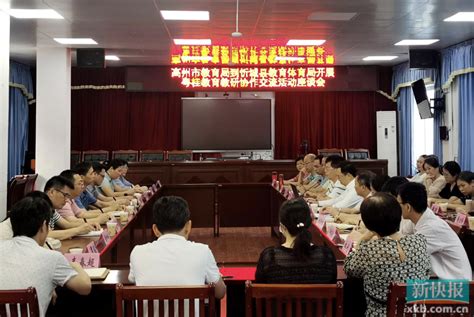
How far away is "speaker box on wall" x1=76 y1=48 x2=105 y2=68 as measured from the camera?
25.0 ft

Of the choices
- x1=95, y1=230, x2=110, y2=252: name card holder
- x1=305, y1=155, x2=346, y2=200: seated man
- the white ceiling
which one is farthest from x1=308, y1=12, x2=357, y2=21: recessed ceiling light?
x1=95, y1=230, x2=110, y2=252: name card holder

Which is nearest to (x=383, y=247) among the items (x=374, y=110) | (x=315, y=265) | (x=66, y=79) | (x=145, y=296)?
(x=315, y=265)

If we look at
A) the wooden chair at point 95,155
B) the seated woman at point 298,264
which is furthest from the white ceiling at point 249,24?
the seated woman at point 298,264

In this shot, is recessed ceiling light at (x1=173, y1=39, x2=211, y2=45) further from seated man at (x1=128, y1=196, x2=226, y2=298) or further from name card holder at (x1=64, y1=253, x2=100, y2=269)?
seated man at (x1=128, y1=196, x2=226, y2=298)

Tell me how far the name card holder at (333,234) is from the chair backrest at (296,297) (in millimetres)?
1323

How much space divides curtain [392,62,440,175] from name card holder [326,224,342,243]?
6781 millimetres

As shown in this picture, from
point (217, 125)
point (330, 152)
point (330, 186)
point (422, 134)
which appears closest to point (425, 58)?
point (422, 134)

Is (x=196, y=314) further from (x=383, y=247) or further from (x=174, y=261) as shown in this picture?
(x=383, y=247)

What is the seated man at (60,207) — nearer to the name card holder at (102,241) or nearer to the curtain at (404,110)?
the name card holder at (102,241)

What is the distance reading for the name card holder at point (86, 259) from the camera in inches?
88.6

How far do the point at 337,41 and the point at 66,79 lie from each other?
4225 mm

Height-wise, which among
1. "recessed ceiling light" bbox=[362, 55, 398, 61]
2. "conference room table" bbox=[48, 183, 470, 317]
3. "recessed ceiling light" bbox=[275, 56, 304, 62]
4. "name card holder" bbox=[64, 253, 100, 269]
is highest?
"recessed ceiling light" bbox=[362, 55, 398, 61]

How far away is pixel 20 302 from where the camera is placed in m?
1.58

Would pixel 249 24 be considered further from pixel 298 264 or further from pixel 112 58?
pixel 298 264
